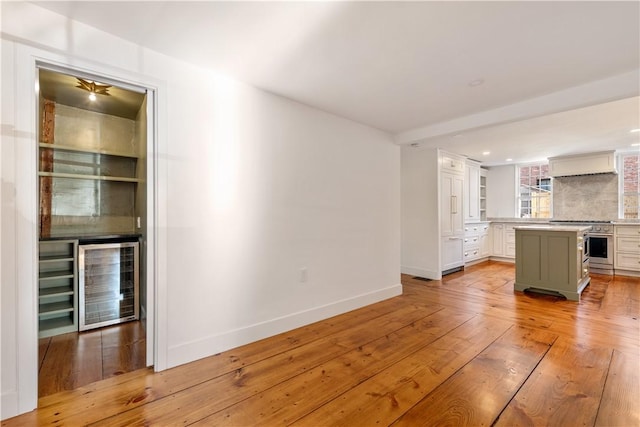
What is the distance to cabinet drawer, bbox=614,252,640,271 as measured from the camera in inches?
208

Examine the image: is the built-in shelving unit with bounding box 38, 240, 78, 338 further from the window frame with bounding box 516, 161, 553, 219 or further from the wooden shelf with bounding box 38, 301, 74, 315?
the window frame with bounding box 516, 161, 553, 219

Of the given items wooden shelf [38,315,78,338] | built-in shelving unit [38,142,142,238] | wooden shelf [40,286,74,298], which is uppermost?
built-in shelving unit [38,142,142,238]

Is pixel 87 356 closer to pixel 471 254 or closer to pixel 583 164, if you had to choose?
pixel 471 254

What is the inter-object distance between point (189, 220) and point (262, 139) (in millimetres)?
1006

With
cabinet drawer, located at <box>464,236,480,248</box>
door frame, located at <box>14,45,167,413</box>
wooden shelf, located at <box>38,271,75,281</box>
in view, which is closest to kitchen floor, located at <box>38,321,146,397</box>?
door frame, located at <box>14,45,167,413</box>

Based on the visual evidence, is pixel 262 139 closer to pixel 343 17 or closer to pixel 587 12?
pixel 343 17

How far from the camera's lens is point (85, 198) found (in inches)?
132

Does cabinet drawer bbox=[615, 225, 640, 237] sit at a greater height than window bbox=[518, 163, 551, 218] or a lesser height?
lesser

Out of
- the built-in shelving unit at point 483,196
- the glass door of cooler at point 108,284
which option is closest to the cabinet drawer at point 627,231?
the built-in shelving unit at point 483,196

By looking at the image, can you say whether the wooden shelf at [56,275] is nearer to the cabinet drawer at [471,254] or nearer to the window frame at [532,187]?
the cabinet drawer at [471,254]

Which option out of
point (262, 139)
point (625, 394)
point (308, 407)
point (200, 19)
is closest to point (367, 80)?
point (262, 139)

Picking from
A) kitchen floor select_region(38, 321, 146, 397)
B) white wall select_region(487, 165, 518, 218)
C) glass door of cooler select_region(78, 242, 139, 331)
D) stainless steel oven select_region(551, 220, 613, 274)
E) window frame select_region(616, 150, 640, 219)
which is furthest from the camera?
white wall select_region(487, 165, 518, 218)

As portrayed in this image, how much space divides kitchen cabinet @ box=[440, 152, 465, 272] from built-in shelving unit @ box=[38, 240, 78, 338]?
527cm

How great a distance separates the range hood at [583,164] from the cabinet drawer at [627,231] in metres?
1.10
